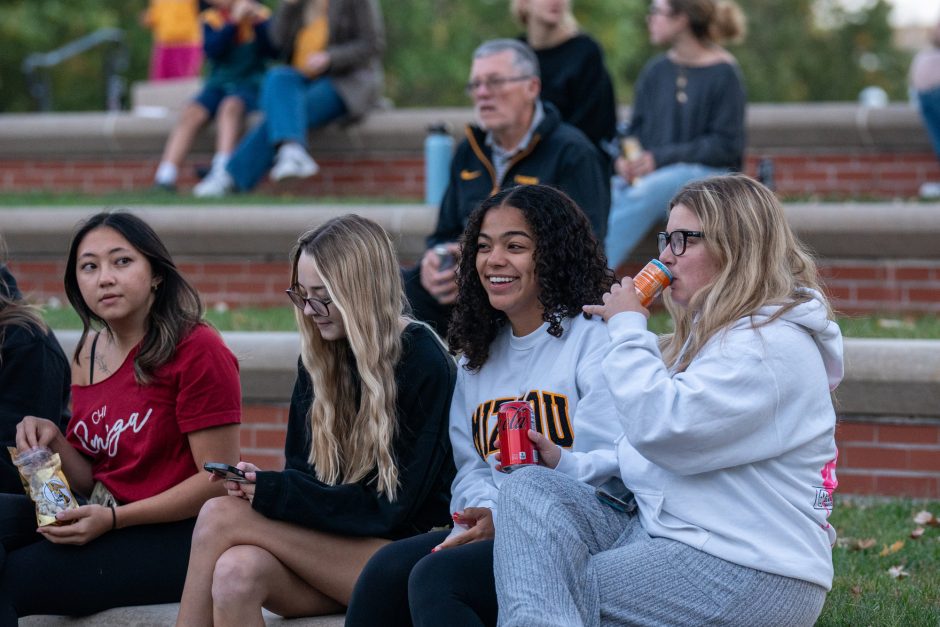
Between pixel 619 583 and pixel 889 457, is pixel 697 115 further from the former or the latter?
pixel 619 583

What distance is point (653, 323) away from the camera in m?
6.48

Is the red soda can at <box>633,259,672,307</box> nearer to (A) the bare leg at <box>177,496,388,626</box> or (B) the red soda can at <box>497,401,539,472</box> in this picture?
(B) the red soda can at <box>497,401,539,472</box>

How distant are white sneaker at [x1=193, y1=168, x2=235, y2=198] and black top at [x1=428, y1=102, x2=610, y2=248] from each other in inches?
138

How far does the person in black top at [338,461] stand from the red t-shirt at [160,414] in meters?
0.29

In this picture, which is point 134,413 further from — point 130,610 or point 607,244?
point 607,244

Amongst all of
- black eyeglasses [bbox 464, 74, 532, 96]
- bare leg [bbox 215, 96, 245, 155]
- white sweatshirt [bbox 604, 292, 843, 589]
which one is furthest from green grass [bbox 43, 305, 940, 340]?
white sweatshirt [bbox 604, 292, 843, 589]

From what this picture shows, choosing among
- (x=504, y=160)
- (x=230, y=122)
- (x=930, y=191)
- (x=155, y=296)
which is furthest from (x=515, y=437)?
(x=230, y=122)

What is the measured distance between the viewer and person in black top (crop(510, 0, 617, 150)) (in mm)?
7047

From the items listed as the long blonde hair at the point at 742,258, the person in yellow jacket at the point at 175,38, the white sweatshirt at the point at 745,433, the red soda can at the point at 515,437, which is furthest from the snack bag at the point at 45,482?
the person in yellow jacket at the point at 175,38

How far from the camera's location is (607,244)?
699 centimetres

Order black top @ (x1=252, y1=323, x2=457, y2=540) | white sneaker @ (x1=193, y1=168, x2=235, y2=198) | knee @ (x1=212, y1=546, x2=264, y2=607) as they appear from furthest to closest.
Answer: white sneaker @ (x1=193, y1=168, x2=235, y2=198) < black top @ (x1=252, y1=323, x2=457, y2=540) < knee @ (x1=212, y1=546, x2=264, y2=607)

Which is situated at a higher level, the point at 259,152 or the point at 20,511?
the point at 259,152

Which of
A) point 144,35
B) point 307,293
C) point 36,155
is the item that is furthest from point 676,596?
point 144,35

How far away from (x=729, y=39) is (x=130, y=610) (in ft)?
16.8
